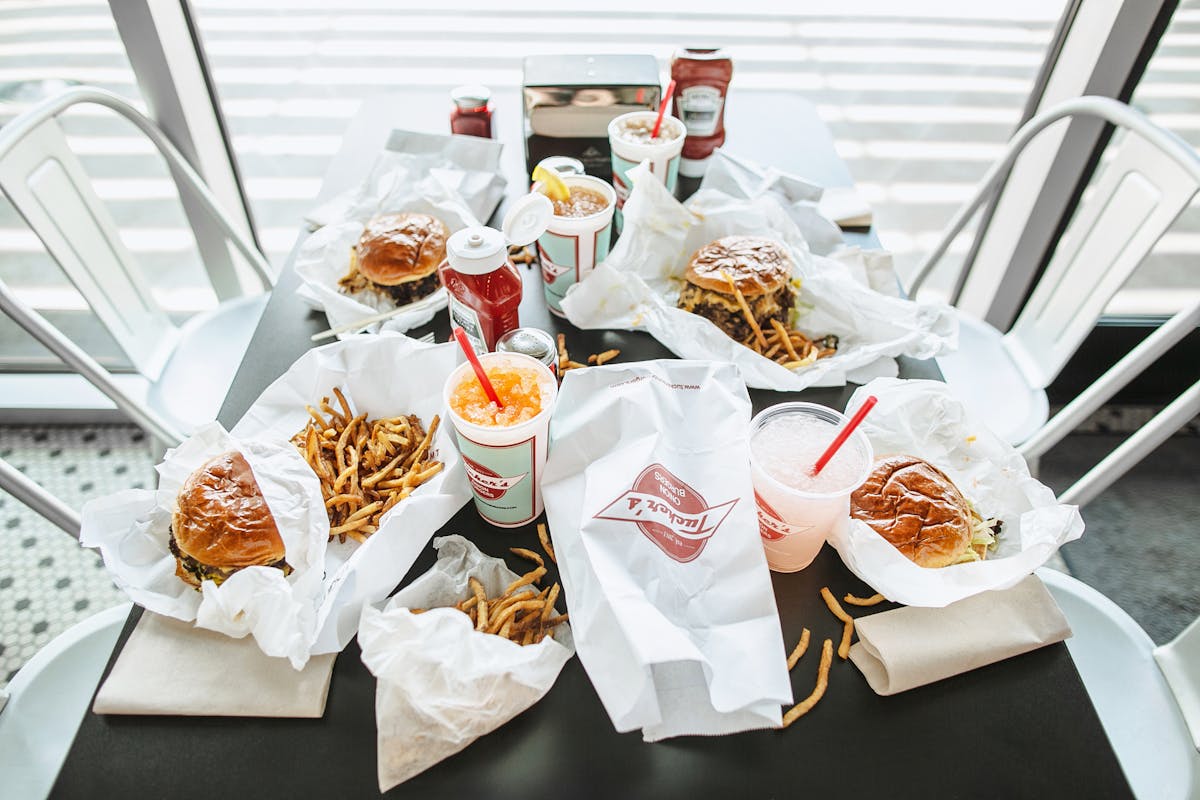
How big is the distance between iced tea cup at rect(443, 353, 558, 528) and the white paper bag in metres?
0.05

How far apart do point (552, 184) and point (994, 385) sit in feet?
3.99

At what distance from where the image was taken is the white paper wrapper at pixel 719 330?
4.38 ft

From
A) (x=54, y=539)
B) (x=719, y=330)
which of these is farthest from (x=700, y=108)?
(x=54, y=539)

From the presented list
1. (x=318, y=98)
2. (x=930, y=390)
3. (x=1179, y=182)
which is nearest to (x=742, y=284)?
(x=930, y=390)

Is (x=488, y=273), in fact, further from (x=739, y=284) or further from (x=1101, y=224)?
(x=1101, y=224)

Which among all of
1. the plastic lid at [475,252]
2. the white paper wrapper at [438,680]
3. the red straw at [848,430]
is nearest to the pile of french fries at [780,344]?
the red straw at [848,430]

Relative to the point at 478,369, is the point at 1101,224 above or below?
below

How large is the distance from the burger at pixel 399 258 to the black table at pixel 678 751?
2.34 feet

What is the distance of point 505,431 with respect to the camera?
0.95 meters

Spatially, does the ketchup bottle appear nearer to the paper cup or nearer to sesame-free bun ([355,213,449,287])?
the paper cup

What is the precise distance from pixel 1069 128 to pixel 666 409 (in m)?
1.70

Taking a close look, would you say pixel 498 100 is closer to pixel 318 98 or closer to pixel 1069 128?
pixel 1069 128

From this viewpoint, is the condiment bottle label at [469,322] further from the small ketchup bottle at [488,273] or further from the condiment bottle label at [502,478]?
the condiment bottle label at [502,478]

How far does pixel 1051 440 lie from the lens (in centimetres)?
158
